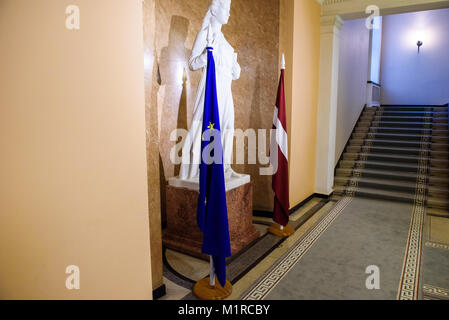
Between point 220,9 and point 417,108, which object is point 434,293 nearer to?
point 220,9

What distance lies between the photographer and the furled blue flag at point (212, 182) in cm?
257

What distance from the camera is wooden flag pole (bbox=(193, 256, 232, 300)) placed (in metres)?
2.71

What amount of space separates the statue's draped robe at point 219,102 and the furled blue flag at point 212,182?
0.69 meters

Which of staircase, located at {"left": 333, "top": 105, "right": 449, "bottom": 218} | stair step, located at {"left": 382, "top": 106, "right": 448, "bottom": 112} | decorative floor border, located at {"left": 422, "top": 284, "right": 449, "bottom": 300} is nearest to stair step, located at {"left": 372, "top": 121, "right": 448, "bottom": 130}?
staircase, located at {"left": 333, "top": 105, "right": 449, "bottom": 218}

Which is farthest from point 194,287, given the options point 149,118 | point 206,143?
point 149,118

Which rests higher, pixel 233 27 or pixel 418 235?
pixel 233 27

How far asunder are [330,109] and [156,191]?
13.8 ft

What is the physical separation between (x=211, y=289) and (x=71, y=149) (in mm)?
1737

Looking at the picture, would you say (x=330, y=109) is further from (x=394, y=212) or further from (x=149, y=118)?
(x=149, y=118)

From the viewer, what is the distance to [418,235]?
4188 millimetres

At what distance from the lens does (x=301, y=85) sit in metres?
5.11

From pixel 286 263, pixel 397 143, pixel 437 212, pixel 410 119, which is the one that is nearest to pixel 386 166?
pixel 397 143

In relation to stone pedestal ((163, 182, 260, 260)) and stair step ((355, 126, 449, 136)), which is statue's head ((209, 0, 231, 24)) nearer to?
stone pedestal ((163, 182, 260, 260))

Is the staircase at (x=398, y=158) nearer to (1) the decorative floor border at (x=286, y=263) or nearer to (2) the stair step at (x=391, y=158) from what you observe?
(2) the stair step at (x=391, y=158)
